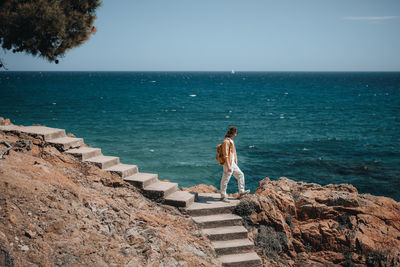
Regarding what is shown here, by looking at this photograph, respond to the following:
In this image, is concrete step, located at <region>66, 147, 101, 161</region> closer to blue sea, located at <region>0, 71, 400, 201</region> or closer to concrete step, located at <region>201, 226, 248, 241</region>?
concrete step, located at <region>201, 226, 248, 241</region>

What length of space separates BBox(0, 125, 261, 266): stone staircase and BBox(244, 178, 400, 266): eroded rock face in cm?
55

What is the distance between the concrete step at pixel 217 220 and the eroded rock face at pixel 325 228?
402 mm

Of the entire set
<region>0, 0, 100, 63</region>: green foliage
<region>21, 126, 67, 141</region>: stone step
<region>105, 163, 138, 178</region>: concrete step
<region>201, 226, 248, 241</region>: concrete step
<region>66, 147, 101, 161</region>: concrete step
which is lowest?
<region>201, 226, 248, 241</region>: concrete step

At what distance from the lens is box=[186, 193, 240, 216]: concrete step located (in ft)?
26.7

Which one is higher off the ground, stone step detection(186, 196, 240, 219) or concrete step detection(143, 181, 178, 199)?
concrete step detection(143, 181, 178, 199)

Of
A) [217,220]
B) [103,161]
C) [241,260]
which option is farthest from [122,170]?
[241,260]

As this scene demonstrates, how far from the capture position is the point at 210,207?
8.27 m

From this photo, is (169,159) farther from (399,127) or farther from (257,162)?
(399,127)

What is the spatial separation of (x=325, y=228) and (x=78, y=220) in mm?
6185

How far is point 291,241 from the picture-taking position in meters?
8.20

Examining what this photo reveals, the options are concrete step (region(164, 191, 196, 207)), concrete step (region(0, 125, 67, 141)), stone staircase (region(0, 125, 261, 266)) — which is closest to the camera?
stone staircase (region(0, 125, 261, 266))

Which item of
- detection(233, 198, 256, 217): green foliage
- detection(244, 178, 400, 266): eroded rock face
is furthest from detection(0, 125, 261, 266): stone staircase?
detection(244, 178, 400, 266): eroded rock face

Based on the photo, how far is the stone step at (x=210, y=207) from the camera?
813cm

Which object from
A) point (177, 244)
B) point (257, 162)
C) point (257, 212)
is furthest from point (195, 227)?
point (257, 162)
